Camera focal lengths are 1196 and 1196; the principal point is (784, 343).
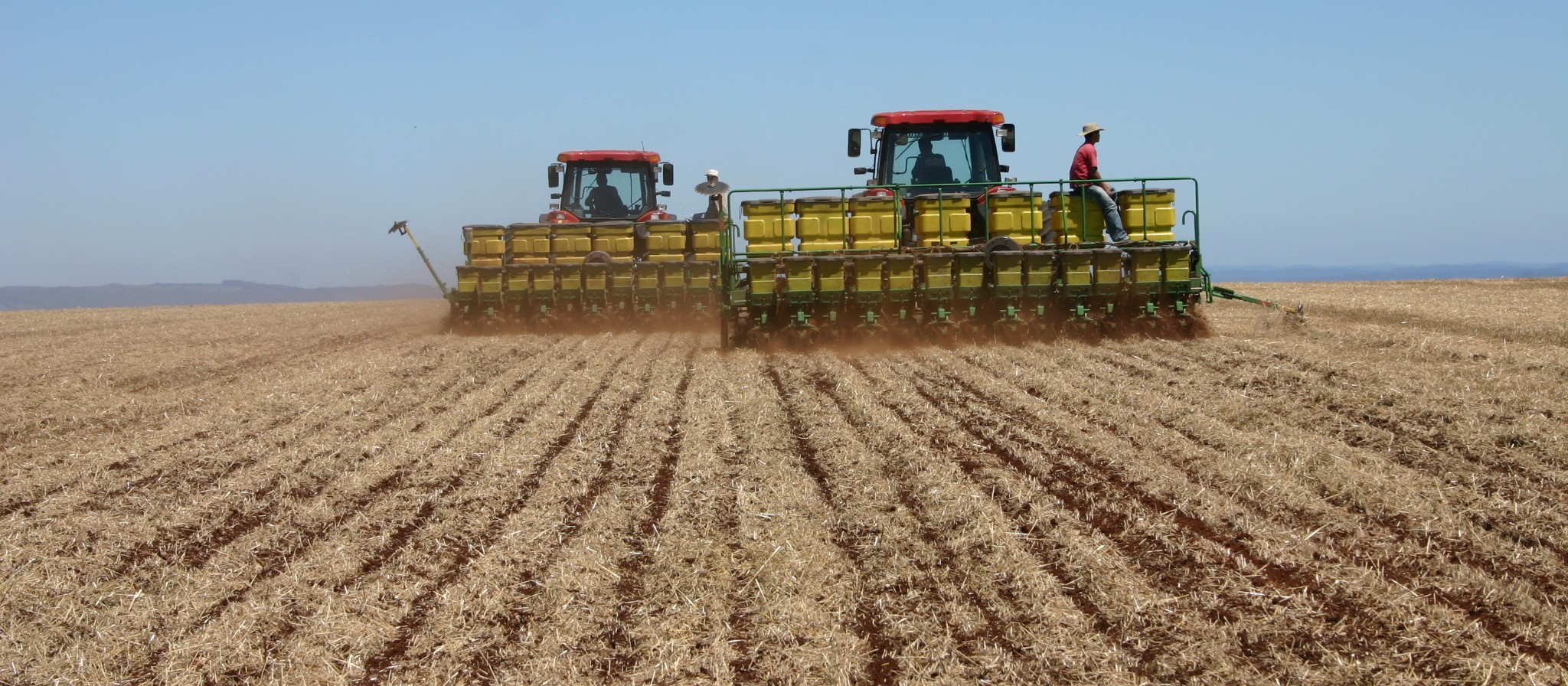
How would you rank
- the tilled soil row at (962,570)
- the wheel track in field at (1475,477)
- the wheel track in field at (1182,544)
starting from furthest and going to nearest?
the wheel track in field at (1475,477)
the wheel track in field at (1182,544)
the tilled soil row at (962,570)

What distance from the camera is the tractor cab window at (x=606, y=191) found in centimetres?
1866

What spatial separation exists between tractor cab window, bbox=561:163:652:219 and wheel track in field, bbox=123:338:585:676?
1087 cm

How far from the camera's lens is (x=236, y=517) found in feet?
20.1

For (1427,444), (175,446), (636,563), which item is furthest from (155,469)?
(1427,444)

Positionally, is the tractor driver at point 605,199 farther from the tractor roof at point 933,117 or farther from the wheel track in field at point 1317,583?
the wheel track in field at point 1317,583

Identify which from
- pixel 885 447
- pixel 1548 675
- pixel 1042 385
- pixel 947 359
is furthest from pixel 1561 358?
pixel 1548 675

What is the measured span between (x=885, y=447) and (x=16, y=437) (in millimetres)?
6497

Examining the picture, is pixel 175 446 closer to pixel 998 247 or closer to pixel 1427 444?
pixel 1427 444

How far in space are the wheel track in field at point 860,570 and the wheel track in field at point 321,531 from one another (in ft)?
6.57

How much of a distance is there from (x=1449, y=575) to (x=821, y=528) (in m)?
2.57

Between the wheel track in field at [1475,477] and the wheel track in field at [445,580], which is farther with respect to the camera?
the wheel track in field at [1475,477]

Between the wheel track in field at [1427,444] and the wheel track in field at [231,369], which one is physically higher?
the wheel track in field at [231,369]

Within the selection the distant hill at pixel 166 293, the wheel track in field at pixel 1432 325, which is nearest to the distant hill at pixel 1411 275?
the wheel track in field at pixel 1432 325

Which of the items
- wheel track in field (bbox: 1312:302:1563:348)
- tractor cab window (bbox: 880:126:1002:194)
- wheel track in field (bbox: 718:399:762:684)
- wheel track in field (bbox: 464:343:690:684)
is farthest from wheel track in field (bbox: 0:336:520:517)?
wheel track in field (bbox: 1312:302:1563:348)
